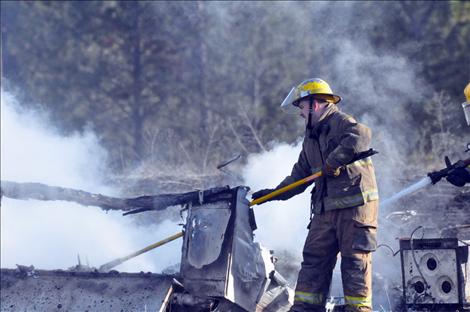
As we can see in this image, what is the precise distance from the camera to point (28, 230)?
35.6ft

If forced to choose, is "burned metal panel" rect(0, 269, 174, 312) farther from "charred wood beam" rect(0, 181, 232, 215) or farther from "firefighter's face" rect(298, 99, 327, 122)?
"firefighter's face" rect(298, 99, 327, 122)

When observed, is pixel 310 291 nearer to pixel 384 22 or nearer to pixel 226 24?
pixel 384 22

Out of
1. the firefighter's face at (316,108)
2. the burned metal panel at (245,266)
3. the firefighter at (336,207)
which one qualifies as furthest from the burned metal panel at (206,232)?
the firefighter's face at (316,108)

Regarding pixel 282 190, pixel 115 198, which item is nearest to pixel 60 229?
pixel 115 198

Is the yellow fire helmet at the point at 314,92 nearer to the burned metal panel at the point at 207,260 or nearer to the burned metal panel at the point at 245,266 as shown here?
the burned metal panel at the point at 245,266

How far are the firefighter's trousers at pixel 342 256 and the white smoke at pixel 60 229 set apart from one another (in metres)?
3.16

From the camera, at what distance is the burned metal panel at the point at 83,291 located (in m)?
6.60

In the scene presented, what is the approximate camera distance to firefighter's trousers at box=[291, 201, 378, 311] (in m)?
6.06

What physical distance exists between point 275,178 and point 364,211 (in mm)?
3609

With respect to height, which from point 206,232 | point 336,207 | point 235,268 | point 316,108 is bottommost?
point 235,268

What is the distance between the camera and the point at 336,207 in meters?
6.21

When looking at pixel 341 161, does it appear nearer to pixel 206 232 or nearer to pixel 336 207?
pixel 336 207

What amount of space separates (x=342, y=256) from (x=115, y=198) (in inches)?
90.9

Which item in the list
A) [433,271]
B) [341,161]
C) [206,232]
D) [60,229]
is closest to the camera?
[341,161]
